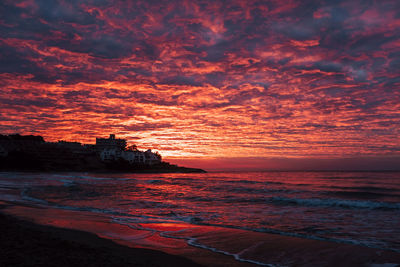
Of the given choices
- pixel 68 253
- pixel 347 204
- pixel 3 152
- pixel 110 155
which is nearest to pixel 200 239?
pixel 68 253

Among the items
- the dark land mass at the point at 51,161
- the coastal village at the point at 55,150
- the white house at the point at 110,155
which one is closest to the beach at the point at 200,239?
the dark land mass at the point at 51,161

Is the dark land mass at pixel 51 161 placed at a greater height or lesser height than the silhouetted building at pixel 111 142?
lesser

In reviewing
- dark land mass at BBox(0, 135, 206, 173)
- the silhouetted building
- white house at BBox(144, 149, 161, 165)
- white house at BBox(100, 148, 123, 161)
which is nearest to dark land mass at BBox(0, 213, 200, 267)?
dark land mass at BBox(0, 135, 206, 173)

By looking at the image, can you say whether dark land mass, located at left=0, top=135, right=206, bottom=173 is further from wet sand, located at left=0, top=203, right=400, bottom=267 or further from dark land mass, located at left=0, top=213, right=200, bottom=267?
dark land mass, located at left=0, top=213, right=200, bottom=267

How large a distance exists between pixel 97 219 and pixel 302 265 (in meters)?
9.46

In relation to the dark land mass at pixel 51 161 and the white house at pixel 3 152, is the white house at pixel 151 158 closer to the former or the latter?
the dark land mass at pixel 51 161

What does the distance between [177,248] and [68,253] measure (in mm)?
3084

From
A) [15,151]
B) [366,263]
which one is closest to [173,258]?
[366,263]

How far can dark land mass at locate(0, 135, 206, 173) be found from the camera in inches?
4365

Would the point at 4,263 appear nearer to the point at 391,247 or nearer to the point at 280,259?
the point at 280,259

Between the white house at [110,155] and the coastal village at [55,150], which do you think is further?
the white house at [110,155]

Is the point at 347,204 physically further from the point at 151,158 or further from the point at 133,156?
the point at 151,158

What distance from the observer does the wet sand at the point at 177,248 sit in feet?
21.6

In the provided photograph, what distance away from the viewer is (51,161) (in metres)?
123
